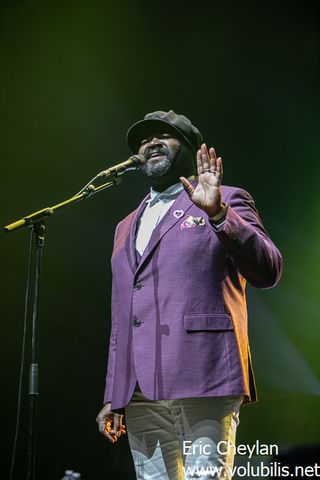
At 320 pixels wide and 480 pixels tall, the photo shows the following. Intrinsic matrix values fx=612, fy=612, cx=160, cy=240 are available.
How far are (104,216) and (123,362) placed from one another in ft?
5.73

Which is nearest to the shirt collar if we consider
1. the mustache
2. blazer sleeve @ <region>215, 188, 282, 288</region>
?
the mustache

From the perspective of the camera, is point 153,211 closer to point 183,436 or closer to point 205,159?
point 205,159

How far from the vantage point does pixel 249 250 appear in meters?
1.87

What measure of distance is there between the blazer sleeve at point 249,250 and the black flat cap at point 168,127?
586mm

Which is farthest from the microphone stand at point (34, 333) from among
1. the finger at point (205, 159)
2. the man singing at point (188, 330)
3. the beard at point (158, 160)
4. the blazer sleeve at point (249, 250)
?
the blazer sleeve at point (249, 250)

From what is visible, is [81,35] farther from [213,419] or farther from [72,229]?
[213,419]

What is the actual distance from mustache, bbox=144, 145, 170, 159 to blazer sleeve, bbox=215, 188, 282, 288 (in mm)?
539

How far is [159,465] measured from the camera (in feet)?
6.51

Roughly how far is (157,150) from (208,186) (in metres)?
0.62

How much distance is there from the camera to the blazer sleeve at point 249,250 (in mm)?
1845

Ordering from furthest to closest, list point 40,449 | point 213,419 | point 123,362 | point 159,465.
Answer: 1. point 40,449
2. point 123,362
3. point 159,465
4. point 213,419

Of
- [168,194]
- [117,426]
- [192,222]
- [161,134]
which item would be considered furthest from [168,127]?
[117,426]

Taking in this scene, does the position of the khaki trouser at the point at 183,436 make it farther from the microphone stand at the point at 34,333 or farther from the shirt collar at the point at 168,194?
the shirt collar at the point at 168,194

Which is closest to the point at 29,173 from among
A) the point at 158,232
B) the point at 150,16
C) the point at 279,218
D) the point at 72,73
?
the point at 72,73
